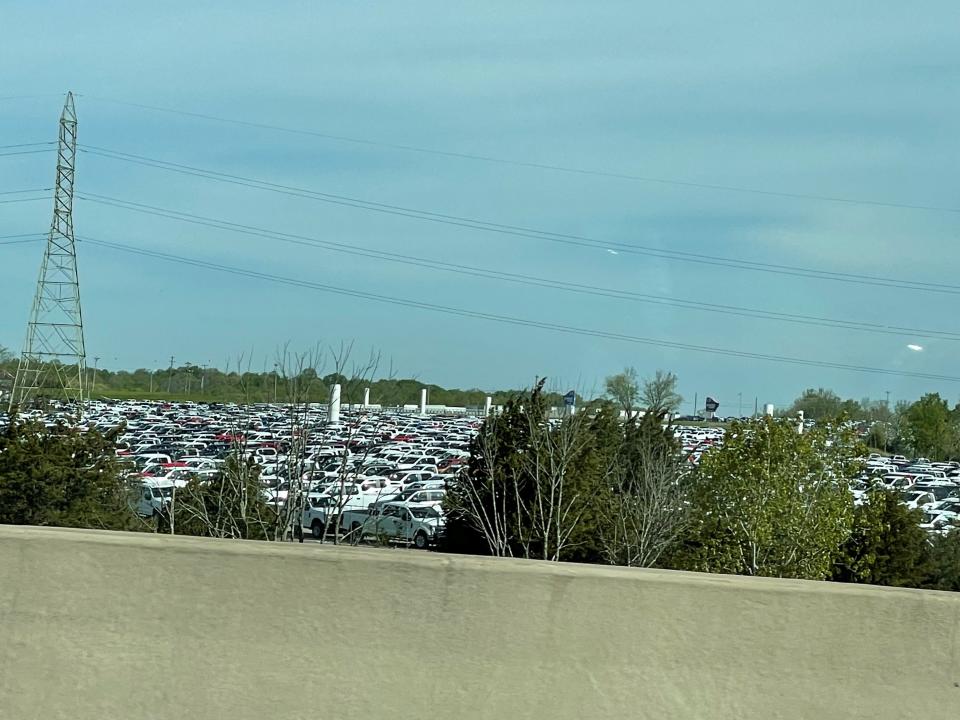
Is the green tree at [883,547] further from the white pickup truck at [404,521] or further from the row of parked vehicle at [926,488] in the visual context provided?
the white pickup truck at [404,521]

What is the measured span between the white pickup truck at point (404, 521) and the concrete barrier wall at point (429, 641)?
30587 millimetres

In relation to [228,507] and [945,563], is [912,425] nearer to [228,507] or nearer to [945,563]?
[945,563]

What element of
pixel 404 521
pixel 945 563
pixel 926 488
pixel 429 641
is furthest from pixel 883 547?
pixel 926 488

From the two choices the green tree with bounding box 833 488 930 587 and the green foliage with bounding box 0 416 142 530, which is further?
the green tree with bounding box 833 488 930 587

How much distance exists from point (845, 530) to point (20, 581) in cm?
2710

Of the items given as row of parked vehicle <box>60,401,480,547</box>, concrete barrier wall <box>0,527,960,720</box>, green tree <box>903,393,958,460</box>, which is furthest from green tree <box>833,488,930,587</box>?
green tree <box>903,393,958,460</box>

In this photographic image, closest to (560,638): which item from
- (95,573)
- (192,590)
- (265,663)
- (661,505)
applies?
(265,663)

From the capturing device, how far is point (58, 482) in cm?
3009

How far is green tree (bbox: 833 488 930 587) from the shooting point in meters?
30.4

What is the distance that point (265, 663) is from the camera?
14.2 ft

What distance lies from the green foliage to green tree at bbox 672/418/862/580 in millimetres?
14702

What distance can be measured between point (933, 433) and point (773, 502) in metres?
78.3

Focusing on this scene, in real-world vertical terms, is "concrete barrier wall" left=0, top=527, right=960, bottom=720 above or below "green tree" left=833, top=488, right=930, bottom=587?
above

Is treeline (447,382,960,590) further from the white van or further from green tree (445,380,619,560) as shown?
the white van
